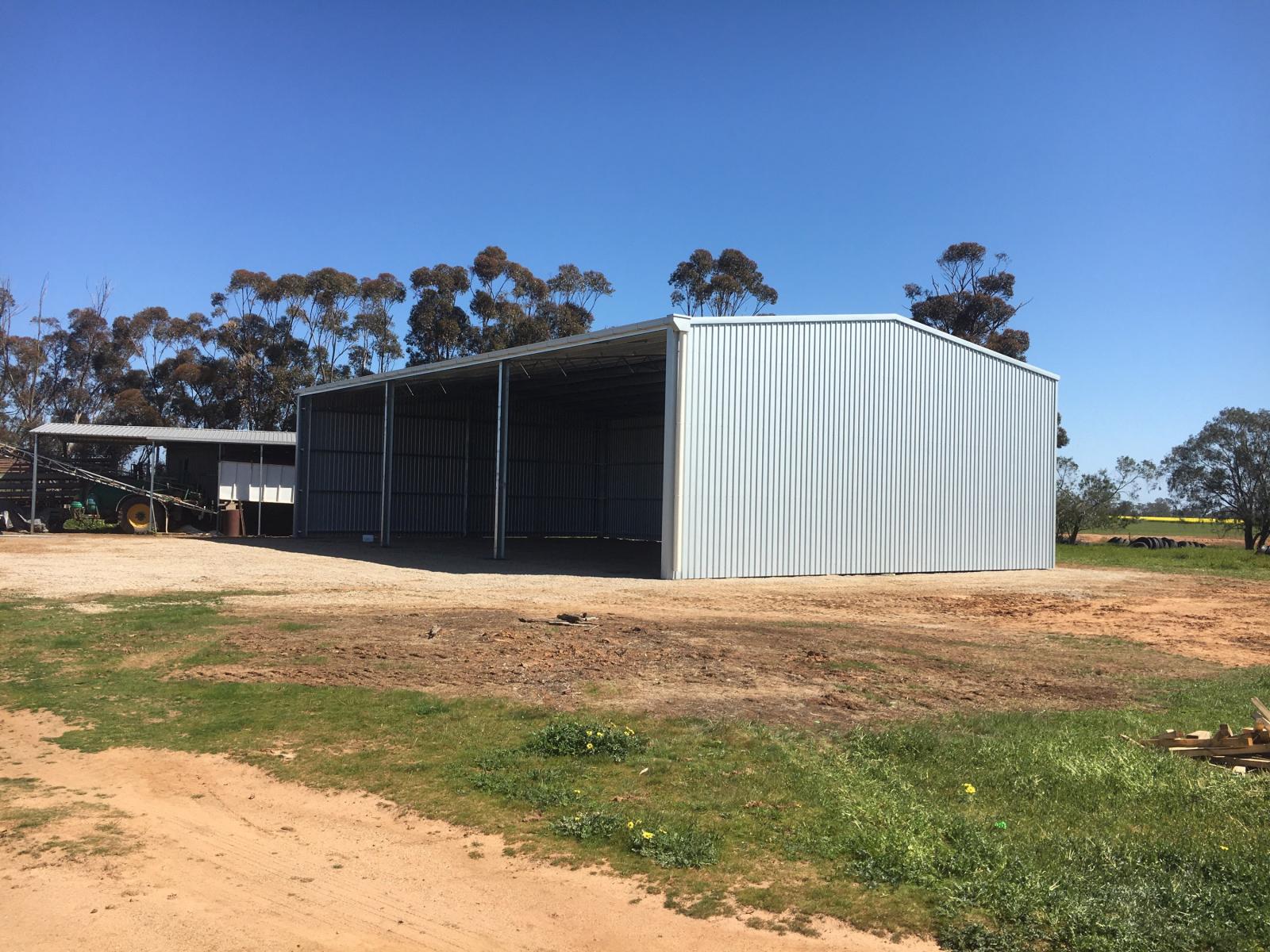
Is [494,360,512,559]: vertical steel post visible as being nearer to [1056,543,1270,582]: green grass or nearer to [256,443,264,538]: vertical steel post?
[256,443,264,538]: vertical steel post

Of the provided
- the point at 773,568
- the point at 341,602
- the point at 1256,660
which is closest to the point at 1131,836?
the point at 1256,660

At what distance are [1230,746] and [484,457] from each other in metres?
38.6

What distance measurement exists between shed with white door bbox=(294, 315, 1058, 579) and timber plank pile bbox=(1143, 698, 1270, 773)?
16500 mm

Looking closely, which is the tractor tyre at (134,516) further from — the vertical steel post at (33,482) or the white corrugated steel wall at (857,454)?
the white corrugated steel wall at (857,454)

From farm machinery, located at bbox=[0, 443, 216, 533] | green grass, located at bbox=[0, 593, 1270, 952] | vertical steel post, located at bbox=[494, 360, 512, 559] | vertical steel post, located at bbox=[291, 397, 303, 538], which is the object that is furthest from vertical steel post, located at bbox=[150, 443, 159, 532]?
green grass, located at bbox=[0, 593, 1270, 952]

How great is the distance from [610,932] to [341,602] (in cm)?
1396

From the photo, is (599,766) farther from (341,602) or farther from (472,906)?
(341,602)

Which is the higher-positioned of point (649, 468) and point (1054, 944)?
point (649, 468)

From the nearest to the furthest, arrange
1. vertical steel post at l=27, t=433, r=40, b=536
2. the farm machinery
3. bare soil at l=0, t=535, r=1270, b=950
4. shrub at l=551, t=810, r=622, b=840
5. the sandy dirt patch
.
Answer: the sandy dirt patch < bare soil at l=0, t=535, r=1270, b=950 < shrub at l=551, t=810, r=622, b=840 < vertical steel post at l=27, t=433, r=40, b=536 < the farm machinery

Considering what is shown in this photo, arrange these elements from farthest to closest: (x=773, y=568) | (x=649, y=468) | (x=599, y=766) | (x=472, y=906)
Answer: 1. (x=649, y=468)
2. (x=773, y=568)
3. (x=599, y=766)
4. (x=472, y=906)

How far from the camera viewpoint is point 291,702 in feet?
30.9

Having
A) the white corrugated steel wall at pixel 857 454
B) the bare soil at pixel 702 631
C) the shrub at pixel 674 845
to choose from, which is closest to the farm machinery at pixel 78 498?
the bare soil at pixel 702 631

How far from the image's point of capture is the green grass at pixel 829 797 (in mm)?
4961

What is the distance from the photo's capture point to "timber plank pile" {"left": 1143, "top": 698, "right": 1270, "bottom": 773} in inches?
288
